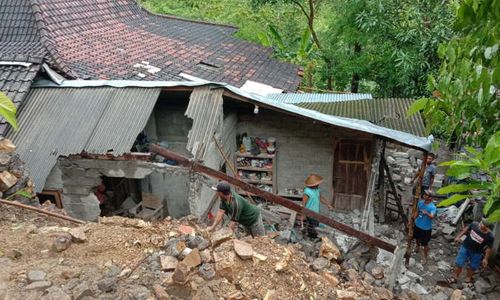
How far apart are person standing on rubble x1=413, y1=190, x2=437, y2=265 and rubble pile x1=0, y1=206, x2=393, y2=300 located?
11.8ft

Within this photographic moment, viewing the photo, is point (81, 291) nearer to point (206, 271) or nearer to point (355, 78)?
point (206, 271)

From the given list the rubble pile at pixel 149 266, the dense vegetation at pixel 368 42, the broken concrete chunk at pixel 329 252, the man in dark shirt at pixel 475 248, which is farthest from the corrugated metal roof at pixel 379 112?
the rubble pile at pixel 149 266

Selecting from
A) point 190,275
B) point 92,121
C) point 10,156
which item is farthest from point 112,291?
point 92,121

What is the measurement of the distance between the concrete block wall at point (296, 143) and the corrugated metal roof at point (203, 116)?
1.64m

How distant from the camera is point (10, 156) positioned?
17.7 ft

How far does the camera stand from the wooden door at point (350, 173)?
8.62 meters

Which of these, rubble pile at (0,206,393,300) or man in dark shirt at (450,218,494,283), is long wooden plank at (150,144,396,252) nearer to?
rubble pile at (0,206,393,300)

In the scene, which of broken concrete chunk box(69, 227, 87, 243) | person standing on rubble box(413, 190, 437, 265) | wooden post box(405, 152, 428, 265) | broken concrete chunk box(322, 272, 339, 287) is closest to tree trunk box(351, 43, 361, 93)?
person standing on rubble box(413, 190, 437, 265)

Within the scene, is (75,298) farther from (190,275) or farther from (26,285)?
(190,275)

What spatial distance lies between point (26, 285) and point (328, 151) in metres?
6.43

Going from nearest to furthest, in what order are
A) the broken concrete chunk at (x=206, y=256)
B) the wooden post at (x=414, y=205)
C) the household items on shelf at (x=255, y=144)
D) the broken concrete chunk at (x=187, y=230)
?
the broken concrete chunk at (x=206, y=256) → the broken concrete chunk at (x=187, y=230) → the wooden post at (x=414, y=205) → the household items on shelf at (x=255, y=144)

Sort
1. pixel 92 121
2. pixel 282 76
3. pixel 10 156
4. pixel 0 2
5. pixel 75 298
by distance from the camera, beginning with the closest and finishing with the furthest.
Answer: pixel 75 298 < pixel 10 156 < pixel 92 121 < pixel 0 2 < pixel 282 76

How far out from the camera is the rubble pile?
358 centimetres

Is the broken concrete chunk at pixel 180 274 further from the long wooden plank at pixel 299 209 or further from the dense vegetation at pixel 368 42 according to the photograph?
the dense vegetation at pixel 368 42
